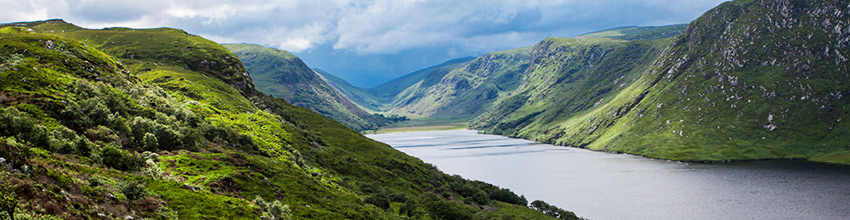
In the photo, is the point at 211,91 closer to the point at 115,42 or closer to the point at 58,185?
the point at 115,42

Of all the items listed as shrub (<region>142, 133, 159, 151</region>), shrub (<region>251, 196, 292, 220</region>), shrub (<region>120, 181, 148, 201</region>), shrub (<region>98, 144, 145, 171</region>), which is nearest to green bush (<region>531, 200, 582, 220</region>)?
shrub (<region>251, 196, 292, 220</region>)

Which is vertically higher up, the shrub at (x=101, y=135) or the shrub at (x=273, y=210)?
the shrub at (x=101, y=135)

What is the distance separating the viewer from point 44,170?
2861 cm

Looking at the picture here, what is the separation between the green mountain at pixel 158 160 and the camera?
100.0ft

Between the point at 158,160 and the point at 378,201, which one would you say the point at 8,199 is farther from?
the point at 378,201

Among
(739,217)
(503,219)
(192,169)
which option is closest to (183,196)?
(192,169)

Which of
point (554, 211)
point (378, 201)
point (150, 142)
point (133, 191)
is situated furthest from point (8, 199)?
point (554, 211)

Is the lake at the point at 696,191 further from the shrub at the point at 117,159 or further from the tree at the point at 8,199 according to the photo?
the tree at the point at 8,199

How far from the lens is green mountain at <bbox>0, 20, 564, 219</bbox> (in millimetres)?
30469

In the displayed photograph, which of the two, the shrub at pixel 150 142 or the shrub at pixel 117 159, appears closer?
the shrub at pixel 117 159

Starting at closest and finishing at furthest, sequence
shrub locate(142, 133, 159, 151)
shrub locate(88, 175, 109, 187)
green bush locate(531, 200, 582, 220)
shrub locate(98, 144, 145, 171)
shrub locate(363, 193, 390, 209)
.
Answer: shrub locate(88, 175, 109, 187)
shrub locate(98, 144, 145, 171)
shrub locate(142, 133, 159, 151)
shrub locate(363, 193, 390, 209)
green bush locate(531, 200, 582, 220)

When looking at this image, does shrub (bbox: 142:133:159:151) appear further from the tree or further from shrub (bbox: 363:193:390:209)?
shrub (bbox: 363:193:390:209)

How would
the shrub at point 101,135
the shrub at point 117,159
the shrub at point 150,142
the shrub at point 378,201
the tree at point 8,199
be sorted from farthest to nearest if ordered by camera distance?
1. the shrub at point 378,201
2. the shrub at point 150,142
3. the shrub at point 101,135
4. the shrub at point 117,159
5. the tree at point 8,199

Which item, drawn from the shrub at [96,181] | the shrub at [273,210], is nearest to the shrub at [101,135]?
the shrub at [96,181]
